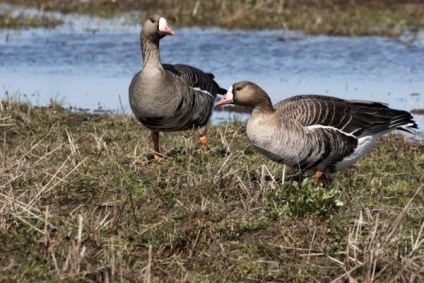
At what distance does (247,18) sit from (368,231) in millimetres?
14836

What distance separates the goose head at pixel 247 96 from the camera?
27.8 ft

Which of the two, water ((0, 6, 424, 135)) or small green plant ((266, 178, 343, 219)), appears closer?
small green plant ((266, 178, 343, 219))

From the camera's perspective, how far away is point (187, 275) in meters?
6.35

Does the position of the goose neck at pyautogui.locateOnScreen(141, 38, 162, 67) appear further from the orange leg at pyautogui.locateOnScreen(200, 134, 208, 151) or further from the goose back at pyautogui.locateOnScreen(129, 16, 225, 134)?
the orange leg at pyautogui.locateOnScreen(200, 134, 208, 151)

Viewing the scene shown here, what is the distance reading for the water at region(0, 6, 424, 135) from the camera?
14.9m

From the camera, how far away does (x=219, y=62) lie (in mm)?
17562

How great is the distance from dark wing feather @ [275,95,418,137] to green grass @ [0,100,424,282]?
1.65 ft

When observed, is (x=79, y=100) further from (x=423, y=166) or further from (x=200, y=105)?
(x=423, y=166)

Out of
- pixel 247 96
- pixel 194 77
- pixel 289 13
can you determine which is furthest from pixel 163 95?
pixel 289 13

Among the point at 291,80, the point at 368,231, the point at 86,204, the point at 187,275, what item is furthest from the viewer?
the point at 291,80

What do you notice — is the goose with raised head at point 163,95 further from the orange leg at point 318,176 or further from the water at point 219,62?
the water at point 219,62

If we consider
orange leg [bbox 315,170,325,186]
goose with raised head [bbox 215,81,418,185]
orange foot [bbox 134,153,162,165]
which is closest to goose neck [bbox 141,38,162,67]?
orange foot [bbox 134,153,162,165]

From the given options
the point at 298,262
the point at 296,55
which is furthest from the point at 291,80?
the point at 298,262

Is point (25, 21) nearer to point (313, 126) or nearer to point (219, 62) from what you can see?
point (219, 62)
